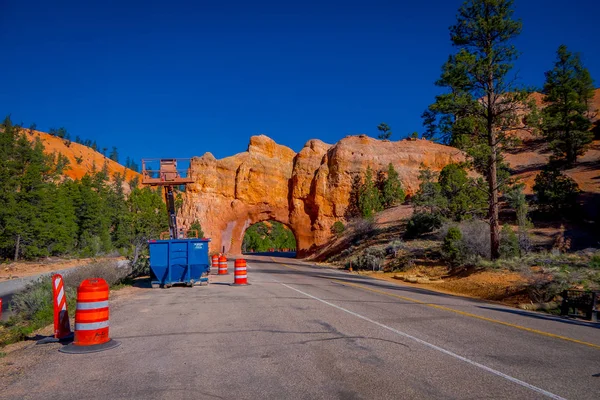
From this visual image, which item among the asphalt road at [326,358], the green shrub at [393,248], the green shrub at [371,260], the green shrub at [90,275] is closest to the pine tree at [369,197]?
the green shrub at [393,248]

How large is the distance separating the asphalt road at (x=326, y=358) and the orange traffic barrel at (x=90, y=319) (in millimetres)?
375

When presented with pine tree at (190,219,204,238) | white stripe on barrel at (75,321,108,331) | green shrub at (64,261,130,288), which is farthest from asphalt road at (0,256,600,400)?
pine tree at (190,219,204,238)

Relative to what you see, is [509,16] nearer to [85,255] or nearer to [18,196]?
[18,196]

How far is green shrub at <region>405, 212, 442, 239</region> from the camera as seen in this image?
35.5 m

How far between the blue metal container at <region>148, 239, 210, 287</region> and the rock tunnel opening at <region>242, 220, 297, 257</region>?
273 ft

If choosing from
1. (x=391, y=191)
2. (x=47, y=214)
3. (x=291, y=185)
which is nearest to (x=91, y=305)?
(x=47, y=214)

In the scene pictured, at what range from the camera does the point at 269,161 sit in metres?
65.2

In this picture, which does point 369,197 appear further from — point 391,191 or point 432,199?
point 432,199

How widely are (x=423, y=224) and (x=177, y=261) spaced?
2399 cm

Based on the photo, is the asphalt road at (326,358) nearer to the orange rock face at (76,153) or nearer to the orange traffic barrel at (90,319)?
the orange traffic barrel at (90,319)

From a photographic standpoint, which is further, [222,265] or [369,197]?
→ [369,197]

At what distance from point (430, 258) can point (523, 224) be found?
6.42 metres

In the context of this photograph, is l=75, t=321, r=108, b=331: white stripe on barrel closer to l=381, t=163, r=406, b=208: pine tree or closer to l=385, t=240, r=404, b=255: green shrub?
l=385, t=240, r=404, b=255: green shrub

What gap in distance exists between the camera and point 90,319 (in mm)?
7398
